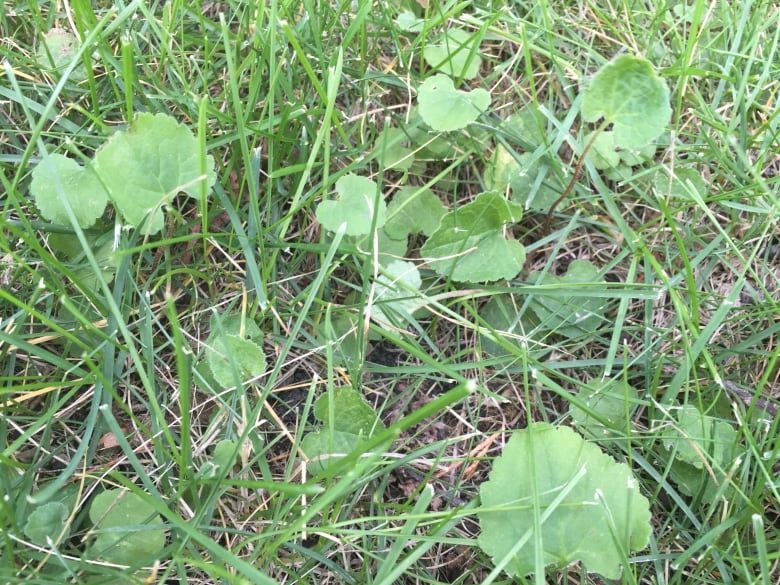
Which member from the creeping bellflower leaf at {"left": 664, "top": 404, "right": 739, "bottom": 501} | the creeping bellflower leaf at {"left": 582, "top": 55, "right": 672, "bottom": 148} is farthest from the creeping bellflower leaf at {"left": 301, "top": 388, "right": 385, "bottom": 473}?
the creeping bellflower leaf at {"left": 582, "top": 55, "right": 672, "bottom": 148}

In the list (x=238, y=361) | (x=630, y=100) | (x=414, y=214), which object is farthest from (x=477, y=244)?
(x=238, y=361)

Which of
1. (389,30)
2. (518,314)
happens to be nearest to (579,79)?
(389,30)

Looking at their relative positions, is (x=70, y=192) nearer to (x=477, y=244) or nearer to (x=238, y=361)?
(x=238, y=361)

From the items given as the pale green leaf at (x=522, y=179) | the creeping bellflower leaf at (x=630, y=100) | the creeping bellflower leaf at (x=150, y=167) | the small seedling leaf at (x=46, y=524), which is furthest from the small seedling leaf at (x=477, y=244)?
the small seedling leaf at (x=46, y=524)

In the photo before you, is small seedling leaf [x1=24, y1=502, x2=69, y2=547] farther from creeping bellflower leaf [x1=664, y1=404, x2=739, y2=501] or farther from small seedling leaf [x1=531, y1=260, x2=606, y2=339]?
creeping bellflower leaf [x1=664, y1=404, x2=739, y2=501]

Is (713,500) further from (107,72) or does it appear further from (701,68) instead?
(107,72)
